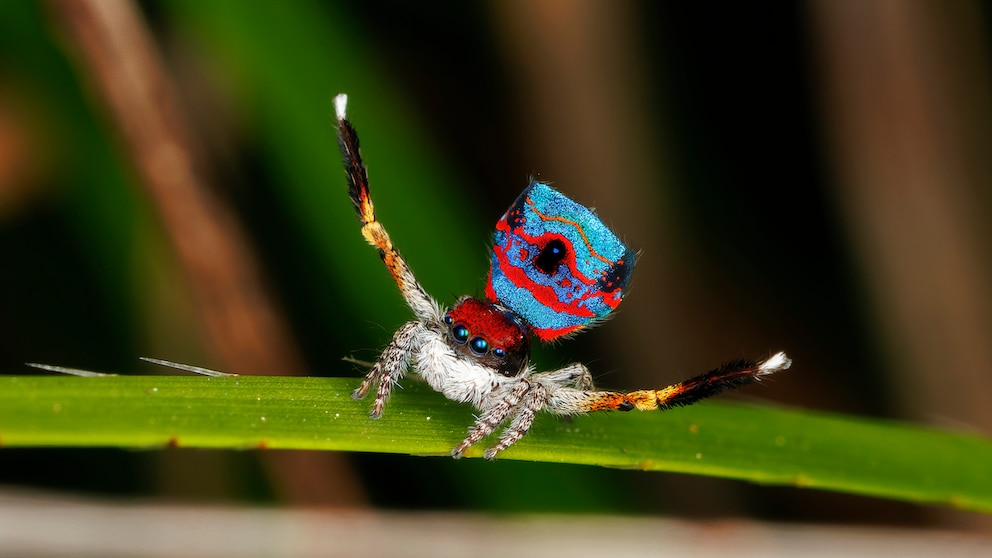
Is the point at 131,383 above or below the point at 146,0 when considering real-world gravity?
below

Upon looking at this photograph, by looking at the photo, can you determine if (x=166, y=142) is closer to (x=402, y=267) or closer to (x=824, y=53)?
(x=402, y=267)

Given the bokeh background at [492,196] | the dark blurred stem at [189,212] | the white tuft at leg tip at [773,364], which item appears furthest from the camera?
the bokeh background at [492,196]

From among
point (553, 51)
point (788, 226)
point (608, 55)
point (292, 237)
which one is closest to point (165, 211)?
point (292, 237)

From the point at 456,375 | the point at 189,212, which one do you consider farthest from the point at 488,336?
the point at 189,212

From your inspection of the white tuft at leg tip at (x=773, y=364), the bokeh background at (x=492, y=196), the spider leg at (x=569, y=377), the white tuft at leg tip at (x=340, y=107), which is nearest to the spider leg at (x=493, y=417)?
the spider leg at (x=569, y=377)

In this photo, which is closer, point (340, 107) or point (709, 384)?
point (709, 384)

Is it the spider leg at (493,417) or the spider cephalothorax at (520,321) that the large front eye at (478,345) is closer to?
the spider cephalothorax at (520,321)

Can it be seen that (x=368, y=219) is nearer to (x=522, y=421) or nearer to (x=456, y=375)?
(x=456, y=375)
